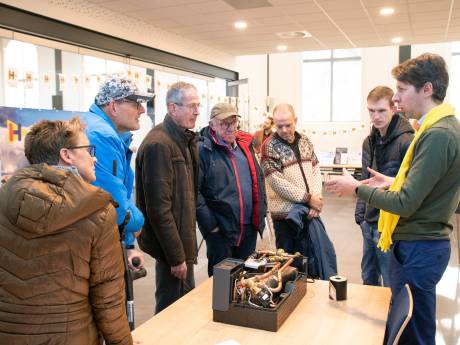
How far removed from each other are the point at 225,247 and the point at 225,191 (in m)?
0.36

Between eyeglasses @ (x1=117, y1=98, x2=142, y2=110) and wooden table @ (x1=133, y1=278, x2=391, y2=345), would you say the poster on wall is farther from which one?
wooden table @ (x1=133, y1=278, x2=391, y2=345)

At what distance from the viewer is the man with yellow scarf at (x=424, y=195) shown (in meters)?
1.78

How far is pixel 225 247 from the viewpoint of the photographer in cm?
283

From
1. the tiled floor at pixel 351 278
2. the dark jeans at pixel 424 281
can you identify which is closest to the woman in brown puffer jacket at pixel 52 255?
the dark jeans at pixel 424 281

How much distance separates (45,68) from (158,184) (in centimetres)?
300

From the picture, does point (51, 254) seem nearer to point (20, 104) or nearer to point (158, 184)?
point (158, 184)

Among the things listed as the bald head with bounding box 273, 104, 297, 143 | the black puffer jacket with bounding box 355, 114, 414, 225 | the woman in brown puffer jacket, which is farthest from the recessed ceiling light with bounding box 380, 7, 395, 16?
the woman in brown puffer jacket

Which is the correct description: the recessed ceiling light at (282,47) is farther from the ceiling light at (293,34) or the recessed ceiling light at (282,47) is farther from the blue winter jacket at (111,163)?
the blue winter jacket at (111,163)

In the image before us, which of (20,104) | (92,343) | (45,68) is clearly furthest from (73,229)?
(45,68)

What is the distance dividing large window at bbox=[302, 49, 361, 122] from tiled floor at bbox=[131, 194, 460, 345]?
219 inches

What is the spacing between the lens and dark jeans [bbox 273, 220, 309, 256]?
2943 mm

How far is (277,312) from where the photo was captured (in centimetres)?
154

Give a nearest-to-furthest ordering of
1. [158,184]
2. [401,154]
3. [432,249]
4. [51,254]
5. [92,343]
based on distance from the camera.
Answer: [51,254] → [92,343] → [432,249] → [158,184] → [401,154]

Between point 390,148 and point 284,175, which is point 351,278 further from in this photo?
point 390,148
